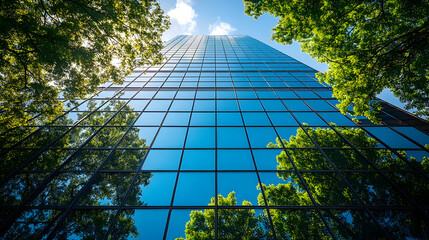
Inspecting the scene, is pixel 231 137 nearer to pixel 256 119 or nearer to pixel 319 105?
pixel 256 119

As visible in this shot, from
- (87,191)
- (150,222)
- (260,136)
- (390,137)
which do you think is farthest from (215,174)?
(390,137)

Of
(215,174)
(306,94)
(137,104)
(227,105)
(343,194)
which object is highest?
(306,94)

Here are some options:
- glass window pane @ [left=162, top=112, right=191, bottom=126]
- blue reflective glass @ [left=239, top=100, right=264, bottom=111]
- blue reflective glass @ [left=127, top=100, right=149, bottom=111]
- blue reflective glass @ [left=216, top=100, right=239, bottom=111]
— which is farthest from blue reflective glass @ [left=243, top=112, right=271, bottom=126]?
blue reflective glass @ [left=127, top=100, right=149, bottom=111]

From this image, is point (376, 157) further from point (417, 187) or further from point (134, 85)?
point (134, 85)

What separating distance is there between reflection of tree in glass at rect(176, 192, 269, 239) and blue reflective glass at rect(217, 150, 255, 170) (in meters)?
1.64

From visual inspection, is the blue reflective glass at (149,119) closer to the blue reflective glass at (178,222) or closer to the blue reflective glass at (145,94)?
the blue reflective glass at (145,94)

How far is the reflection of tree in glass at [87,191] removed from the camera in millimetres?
4828

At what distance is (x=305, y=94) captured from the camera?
12594 millimetres

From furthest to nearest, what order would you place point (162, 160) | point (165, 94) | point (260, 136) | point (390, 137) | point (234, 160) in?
point (165, 94) < point (260, 136) < point (390, 137) < point (234, 160) < point (162, 160)

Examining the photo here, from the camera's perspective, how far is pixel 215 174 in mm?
6523

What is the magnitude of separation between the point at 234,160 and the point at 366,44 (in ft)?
26.3

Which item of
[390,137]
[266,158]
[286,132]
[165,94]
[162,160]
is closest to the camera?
[162,160]

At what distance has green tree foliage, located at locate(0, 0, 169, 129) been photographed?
604cm

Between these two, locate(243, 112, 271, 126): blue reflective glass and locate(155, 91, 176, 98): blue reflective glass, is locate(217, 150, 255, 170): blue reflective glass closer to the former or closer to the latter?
locate(243, 112, 271, 126): blue reflective glass
